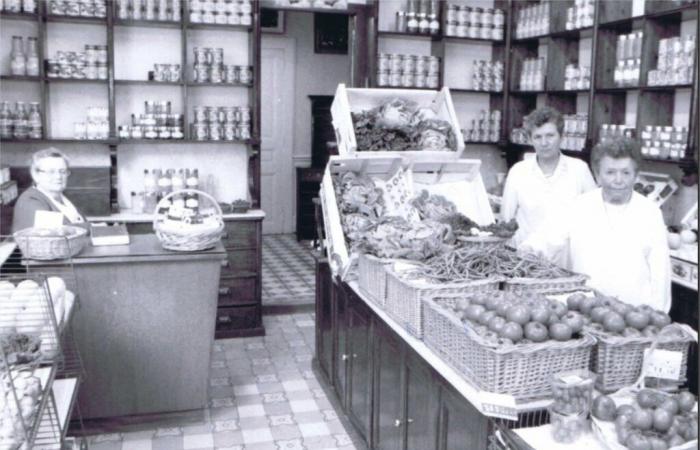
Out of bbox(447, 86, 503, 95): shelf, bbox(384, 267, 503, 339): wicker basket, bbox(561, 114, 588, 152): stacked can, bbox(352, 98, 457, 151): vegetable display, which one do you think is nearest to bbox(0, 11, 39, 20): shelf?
bbox(352, 98, 457, 151): vegetable display

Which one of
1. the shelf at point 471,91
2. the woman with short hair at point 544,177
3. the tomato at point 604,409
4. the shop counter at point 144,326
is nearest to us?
the tomato at point 604,409

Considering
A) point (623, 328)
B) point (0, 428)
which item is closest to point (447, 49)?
point (623, 328)

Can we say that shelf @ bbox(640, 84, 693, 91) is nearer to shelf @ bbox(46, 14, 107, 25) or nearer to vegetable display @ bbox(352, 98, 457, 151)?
vegetable display @ bbox(352, 98, 457, 151)

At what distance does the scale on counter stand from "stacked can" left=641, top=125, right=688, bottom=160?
29 centimetres

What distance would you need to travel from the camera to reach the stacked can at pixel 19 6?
5.26 metres

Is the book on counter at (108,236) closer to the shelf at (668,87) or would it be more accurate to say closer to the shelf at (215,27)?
the shelf at (215,27)

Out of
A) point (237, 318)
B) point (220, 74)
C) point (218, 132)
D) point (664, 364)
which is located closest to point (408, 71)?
point (220, 74)

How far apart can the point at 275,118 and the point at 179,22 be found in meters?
4.08

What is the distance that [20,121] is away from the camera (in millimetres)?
5410

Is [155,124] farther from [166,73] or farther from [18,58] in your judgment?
[18,58]

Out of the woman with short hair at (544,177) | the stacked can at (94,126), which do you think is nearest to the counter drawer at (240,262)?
the stacked can at (94,126)

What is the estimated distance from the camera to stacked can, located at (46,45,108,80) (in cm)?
547

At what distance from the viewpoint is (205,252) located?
A: 12.8ft

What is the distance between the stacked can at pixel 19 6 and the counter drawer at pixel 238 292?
2.49 metres
